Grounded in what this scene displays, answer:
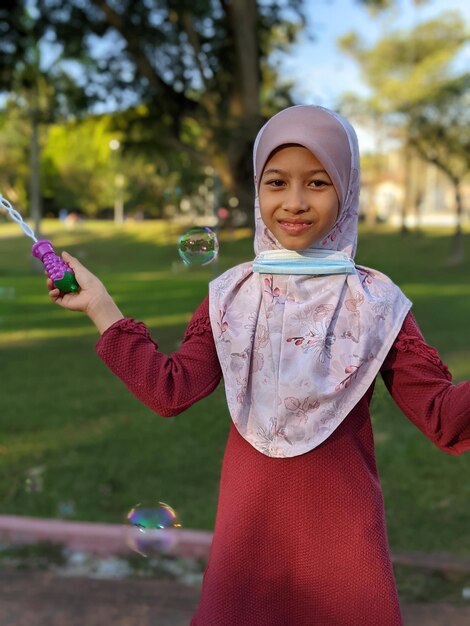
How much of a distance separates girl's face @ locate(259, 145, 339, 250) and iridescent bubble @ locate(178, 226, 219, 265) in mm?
829

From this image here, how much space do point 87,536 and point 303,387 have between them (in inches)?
109

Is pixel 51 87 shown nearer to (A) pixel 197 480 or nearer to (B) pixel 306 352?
(A) pixel 197 480

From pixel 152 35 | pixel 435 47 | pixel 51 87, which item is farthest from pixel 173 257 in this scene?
pixel 152 35

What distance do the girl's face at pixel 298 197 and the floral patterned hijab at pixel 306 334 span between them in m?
0.03

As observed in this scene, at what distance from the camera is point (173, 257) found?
31.4m

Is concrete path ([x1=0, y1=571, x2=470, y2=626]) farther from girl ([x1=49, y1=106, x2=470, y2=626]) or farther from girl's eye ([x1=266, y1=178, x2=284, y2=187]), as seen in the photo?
girl's eye ([x1=266, y1=178, x2=284, y2=187])

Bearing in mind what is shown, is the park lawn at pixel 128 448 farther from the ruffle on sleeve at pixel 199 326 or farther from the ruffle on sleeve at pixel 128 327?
the ruffle on sleeve at pixel 128 327

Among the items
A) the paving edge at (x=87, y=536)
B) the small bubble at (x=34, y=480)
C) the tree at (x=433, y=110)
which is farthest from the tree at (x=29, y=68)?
the tree at (x=433, y=110)

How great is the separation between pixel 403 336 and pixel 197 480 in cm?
348

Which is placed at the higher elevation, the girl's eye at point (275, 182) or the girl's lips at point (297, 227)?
the girl's eye at point (275, 182)

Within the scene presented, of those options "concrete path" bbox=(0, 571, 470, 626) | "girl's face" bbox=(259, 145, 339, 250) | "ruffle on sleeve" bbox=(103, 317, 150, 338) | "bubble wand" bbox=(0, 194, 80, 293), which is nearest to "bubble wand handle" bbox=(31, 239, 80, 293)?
"bubble wand" bbox=(0, 194, 80, 293)

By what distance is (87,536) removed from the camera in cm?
410

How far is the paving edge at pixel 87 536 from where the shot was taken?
4027 mm

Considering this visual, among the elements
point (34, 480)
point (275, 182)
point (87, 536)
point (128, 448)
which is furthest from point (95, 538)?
point (275, 182)
